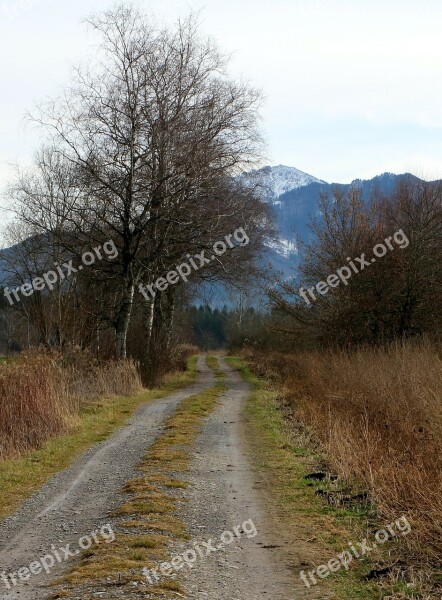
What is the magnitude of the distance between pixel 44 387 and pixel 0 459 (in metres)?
2.89

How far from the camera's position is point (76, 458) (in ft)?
38.3

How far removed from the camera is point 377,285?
26.8 metres

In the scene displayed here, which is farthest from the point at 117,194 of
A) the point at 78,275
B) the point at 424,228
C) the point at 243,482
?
the point at 243,482

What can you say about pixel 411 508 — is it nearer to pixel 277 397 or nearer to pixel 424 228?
pixel 277 397

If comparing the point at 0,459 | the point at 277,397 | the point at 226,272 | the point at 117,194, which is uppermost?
the point at 117,194
